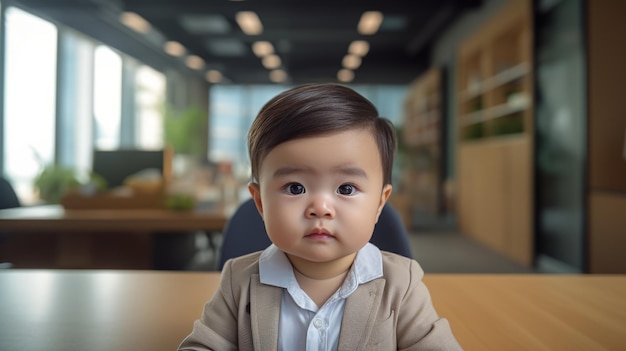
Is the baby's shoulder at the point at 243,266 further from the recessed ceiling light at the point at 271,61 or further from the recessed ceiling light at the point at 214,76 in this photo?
the recessed ceiling light at the point at 214,76

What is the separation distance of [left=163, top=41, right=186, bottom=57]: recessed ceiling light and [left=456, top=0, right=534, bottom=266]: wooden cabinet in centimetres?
539

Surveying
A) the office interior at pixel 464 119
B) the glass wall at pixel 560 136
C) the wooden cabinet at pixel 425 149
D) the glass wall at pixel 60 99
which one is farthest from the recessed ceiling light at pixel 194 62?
the glass wall at pixel 560 136

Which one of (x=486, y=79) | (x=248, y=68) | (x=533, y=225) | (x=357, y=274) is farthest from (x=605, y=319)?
(x=248, y=68)

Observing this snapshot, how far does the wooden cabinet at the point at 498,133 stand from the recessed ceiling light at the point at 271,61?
4.97 m

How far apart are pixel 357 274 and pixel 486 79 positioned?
5.97 metres

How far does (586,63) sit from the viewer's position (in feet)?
12.1

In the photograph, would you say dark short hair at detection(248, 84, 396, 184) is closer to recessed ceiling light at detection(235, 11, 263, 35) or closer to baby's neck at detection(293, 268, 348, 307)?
baby's neck at detection(293, 268, 348, 307)

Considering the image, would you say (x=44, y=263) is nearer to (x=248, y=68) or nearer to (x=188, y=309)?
(x=188, y=309)

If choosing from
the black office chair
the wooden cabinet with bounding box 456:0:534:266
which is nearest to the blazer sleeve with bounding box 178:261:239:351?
the black office chair

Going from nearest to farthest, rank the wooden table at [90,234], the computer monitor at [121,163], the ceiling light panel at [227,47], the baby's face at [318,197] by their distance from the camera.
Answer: the baby's face at [318,197] → the wooden table at [90,234] → the computer monitor at [121,163] → the ceiling light panel at [227,47]

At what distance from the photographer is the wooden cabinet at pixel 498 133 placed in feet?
16.1

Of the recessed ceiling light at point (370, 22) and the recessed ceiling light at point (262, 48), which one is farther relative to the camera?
the recessed ceiling light at point (262, 48)

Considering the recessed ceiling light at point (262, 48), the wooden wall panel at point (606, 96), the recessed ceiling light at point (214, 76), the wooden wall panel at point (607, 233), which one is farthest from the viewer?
the recessed ceiling light at point (214, 76)

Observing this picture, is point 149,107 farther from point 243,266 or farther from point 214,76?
point 243,266
